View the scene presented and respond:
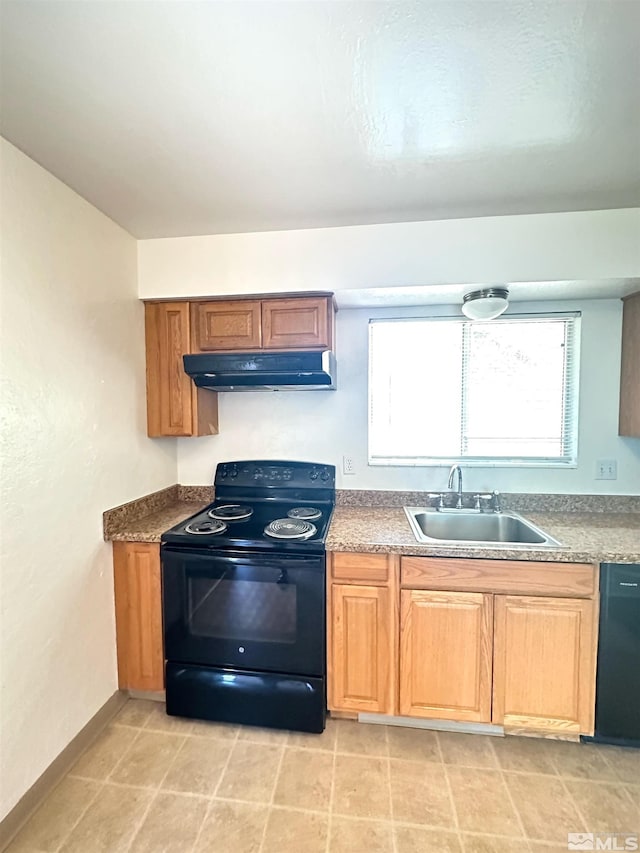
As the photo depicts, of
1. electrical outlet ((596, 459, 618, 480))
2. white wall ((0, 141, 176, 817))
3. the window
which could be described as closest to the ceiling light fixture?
the window

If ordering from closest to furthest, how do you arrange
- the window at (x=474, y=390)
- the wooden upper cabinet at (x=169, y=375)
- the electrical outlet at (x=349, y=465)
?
the wooden upper cabinet at (x=169, y=375) → the window at (x=474, y=390) → the electrical outlet at (x=349, y=465)

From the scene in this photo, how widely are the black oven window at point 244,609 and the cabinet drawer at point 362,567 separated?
226 mm

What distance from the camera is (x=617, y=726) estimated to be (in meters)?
1.63

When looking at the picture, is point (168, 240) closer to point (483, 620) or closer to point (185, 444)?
point (185, 444)

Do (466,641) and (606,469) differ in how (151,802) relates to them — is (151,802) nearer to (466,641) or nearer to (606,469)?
(466,641)

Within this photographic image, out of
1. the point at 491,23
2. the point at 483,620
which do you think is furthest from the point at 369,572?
the point at 491,23

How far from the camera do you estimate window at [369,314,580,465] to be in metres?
2.22

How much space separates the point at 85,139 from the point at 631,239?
7.62 feet

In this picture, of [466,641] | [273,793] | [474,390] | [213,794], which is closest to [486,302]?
[474,390]

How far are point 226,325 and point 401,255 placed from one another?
983 millimetres

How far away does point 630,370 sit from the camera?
2043 mm

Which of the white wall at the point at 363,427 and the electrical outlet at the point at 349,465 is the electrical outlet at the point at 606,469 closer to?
the white wall at the point at 363,427

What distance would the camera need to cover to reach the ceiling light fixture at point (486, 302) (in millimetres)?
1836

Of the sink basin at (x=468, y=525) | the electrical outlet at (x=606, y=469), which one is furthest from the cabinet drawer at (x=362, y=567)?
the electrical outlet at (x=606, y=469)
